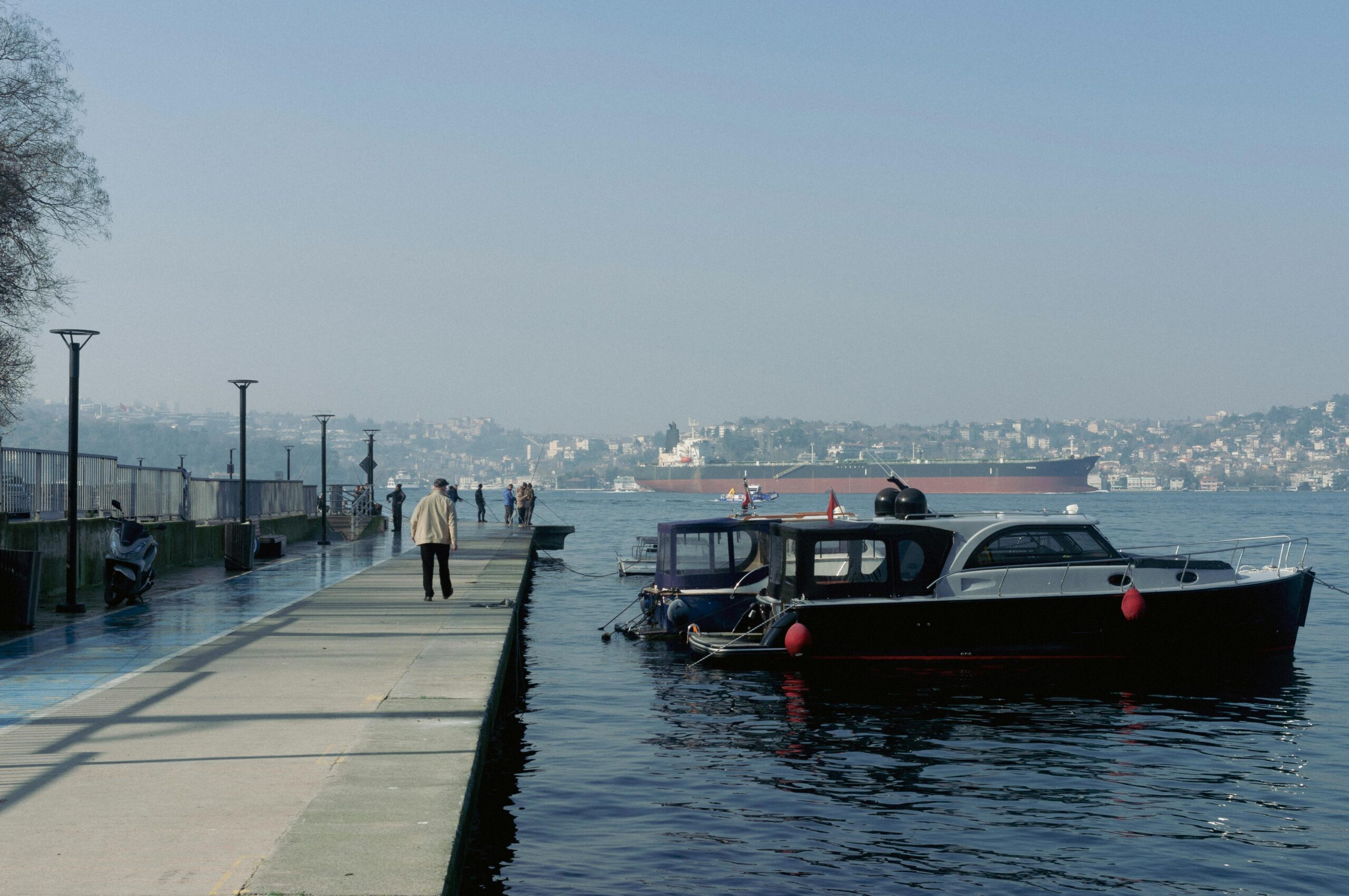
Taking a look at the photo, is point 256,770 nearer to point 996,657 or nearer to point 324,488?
point 996,657

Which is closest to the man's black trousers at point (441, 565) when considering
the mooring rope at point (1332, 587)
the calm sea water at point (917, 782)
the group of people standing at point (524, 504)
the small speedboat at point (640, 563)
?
the calm sea water at point (917, 782)

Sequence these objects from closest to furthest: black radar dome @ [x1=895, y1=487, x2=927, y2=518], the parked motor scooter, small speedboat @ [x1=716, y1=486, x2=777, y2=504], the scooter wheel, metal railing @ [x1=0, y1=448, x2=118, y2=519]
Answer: the scooter wheel < the parked motor scooter < metal railing @ [x1=0, y1=448, x2=118, y2=519] < black radar dome @ [x1=895, y1=487, x2=927, y2=518] < small speedboat @ [x1=716, y1=486, x2=777, y2=504]

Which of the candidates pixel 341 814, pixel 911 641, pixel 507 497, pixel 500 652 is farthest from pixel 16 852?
pixel 507 497

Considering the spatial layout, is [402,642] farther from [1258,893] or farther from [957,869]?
[1258,893]

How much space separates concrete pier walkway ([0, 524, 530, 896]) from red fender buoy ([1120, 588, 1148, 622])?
955 cm

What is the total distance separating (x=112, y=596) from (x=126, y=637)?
3964 millimetres

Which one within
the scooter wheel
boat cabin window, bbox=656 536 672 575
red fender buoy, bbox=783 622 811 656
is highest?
boat cabin window, bbox=656 536 672 575

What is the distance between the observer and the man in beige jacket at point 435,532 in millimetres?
19422

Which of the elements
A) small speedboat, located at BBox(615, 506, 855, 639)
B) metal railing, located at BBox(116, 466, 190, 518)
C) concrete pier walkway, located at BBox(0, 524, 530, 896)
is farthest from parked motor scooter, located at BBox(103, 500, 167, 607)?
small speedboat, located at BBox(615, 506, 855, 639)

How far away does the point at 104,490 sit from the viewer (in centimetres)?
2347

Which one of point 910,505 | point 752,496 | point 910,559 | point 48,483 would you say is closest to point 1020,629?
point 910,559

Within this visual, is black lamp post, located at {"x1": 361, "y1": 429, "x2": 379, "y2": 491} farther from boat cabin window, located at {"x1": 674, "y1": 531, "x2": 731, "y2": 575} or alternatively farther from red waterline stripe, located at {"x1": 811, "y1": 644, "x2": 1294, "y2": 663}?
red waterline stripe, located at {"x1": 811, "y1": 644, "x2": 1294, "y2": 663}

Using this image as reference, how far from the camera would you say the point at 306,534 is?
42.4 metres

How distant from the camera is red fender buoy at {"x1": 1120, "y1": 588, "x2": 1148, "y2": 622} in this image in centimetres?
1884
